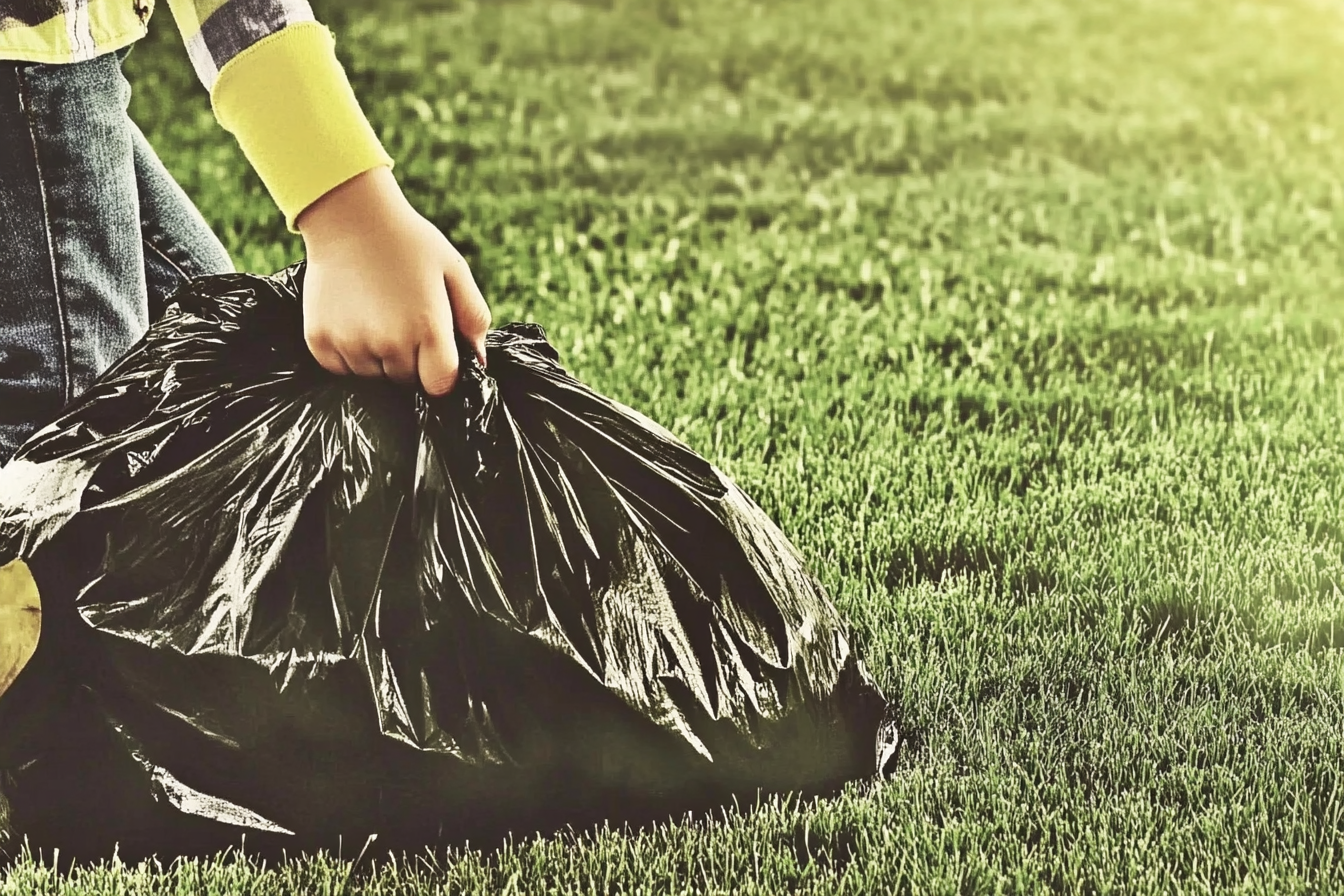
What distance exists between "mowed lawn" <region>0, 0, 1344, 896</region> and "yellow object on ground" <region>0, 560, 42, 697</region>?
0.26m

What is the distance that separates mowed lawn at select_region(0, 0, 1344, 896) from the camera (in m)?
2.21

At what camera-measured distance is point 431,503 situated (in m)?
2.16

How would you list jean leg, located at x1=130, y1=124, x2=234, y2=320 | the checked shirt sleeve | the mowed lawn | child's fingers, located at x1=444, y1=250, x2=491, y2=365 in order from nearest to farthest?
the checked shirt sleeve, child's fingers, located at x1=444, y1=250, x2=491, y2=365, the mowed lawn, jean leg, located at x1=130, y1=124, x2=234, y2=320

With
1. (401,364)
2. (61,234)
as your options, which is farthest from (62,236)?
(401,364)

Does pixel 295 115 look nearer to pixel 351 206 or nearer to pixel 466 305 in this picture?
pixel 351 206

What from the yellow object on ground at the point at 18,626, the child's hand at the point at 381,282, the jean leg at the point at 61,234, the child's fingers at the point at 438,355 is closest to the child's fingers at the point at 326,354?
the child's hand at the point at 381,282

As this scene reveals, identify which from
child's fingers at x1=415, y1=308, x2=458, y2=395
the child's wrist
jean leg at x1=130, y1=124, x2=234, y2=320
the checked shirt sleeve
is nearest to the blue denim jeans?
jean leg at x1=130, y1=124, x2=234, y2=320

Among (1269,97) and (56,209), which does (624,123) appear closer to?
(1269,97)

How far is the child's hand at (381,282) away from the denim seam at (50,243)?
366mm

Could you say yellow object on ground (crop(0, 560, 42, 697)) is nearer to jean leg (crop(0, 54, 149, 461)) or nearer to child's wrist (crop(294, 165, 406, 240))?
jean leg (crop(0, 54, 149, 461))

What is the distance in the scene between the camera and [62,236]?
2.17 meters

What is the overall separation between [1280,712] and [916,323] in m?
2.26

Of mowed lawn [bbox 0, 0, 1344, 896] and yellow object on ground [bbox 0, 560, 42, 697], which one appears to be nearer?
yellow object on ground [bbox 0, 560, 42, 697]

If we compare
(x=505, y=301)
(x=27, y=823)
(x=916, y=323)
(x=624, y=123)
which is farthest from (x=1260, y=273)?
(x=27, y=823)
